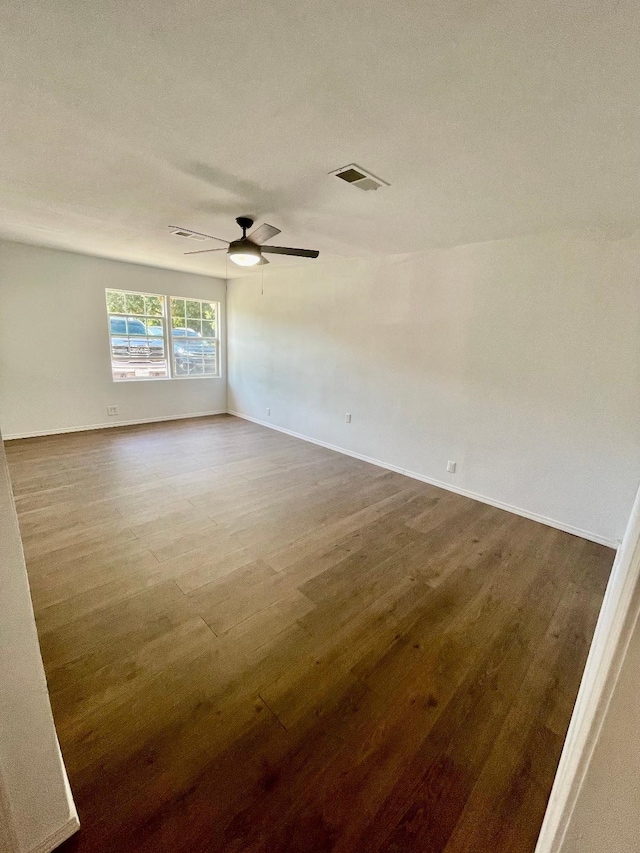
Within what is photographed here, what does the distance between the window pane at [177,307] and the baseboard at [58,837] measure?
608 cm

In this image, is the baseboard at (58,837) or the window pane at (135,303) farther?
the window pane at (135,303)

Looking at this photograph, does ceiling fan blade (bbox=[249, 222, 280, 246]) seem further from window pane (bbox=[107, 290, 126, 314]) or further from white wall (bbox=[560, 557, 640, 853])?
window pane (bbox=[107, 290, 126, 314])

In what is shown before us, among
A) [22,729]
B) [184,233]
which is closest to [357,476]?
[184,233]

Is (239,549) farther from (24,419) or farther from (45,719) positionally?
(24,419)

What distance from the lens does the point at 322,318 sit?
4824mm

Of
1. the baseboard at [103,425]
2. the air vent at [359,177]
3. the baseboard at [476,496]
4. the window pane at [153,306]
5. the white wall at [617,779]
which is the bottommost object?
the baseboard at [103,425]

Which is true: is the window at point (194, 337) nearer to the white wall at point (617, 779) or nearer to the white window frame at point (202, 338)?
the white window frame at point (202, 338)

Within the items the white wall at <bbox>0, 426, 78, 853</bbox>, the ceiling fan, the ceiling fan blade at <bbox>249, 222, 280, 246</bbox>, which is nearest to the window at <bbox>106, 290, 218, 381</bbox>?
the ceiling fan

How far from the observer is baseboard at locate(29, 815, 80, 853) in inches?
39.9

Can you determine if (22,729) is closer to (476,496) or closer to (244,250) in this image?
(244,250)

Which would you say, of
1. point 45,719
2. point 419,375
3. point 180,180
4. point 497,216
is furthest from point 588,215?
point 45,719

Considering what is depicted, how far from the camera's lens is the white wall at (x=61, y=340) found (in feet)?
14.8

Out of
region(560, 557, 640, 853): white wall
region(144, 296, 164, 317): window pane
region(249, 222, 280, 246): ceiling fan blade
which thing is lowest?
region(560, 557, 640, 853): white wall

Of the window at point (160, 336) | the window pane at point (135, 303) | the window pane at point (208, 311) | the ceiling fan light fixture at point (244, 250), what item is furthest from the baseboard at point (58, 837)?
the window pane at point (208, 311)
